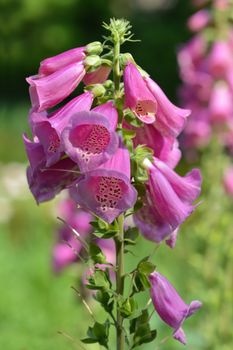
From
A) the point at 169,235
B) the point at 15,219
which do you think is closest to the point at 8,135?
the point at 15,219

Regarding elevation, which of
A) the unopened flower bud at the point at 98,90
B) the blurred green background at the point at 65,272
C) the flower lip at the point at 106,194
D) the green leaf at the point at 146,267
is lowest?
the blurred green background at the point at 65,272

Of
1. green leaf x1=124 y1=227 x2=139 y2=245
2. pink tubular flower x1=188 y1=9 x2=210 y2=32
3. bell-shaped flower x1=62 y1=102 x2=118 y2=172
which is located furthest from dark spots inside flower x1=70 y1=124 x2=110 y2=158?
pink tubular flower x1=188 y1=9 x2=210 y2=32

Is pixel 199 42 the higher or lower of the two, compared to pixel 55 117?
lower

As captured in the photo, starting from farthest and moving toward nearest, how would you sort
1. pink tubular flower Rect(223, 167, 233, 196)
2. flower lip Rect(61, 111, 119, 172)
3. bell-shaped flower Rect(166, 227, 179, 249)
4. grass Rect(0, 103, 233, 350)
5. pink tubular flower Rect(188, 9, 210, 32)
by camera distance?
pink tubular flower Rect(188, 9, 210, 32), pink tubular flower Rect(223, 167, 233, 196), grass Rect(0, 103, 233, 350), bell-shaped flower Rect(166, 227, 179, 249), flower lip Rect(61, 111, 119, 172)

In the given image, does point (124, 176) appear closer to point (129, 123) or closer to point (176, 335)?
point (129, 123)

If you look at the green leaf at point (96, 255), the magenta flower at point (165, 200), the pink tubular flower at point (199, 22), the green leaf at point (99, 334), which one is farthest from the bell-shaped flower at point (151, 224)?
the pink tubular flower at point (199, 22)

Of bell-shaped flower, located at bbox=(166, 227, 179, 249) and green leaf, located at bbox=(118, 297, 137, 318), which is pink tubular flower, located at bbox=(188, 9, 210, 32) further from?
green leaf, located at bbox=(118, 297, 137, 318)

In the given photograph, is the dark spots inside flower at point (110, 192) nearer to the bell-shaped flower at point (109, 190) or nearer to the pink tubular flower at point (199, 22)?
the bell-shaped flower at point (109, 190)
